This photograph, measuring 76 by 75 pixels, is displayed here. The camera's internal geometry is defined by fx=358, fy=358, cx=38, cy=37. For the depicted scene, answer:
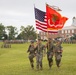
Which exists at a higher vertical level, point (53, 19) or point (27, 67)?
point (53, 19)

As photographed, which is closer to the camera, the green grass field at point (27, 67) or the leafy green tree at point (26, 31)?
the green grass field at point (27, 67)

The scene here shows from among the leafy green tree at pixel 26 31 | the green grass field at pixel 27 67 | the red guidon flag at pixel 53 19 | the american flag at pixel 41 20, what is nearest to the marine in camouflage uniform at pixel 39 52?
the green grass field at pixel 27 67

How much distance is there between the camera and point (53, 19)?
21484 millimetres

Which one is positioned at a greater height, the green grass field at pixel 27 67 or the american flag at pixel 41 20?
the american flag at pixel 41 20

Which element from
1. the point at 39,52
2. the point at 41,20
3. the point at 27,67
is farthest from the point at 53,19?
the point at 27,67

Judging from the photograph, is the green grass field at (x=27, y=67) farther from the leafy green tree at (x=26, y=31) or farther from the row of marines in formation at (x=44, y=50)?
the leafy green tree at (x=26, y=31)

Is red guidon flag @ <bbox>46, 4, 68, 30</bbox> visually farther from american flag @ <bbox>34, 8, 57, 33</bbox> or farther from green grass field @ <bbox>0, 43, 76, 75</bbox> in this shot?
Result: green grass field @ <bbox>0, 43, 76, 75</bbox>

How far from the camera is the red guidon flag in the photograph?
2128 centimetres

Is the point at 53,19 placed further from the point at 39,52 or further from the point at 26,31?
the point at 26,31

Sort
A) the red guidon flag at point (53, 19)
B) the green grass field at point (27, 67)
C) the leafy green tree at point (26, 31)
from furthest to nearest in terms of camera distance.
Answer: the leafy green tree at point (26, 31), the red guidon flag at point (53, 19), the green grass field at point (27, 67)

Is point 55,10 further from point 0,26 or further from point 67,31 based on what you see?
point 67,31

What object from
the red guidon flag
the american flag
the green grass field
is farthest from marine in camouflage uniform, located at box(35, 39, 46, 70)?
the red guidon flag

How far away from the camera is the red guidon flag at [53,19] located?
21.3 meters

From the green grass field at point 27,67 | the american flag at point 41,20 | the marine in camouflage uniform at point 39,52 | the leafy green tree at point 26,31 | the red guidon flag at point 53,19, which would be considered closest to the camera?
the green grass field at point 27,67
